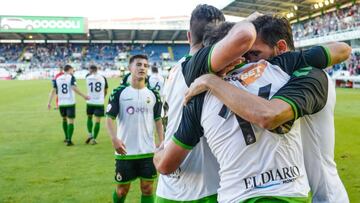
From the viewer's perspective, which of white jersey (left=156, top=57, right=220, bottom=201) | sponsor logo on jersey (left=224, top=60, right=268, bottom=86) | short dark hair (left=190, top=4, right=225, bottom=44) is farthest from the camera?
white jersey (left=156, top=57, right=220, bottom=201)

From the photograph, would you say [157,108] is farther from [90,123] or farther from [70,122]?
[90,123]

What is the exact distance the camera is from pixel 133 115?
20.4ft

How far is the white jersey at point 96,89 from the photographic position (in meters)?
13.6

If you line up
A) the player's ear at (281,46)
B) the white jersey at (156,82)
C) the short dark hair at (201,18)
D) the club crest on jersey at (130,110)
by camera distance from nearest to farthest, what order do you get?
the player's ear at (281,46), the short dark hair at (201,18), the club crest on jersey at (130,110), the white jersey at (156,82)

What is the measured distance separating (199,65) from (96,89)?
11.6 meters

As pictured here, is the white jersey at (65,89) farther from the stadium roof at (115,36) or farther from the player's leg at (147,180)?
the stadium roof at (115,36)

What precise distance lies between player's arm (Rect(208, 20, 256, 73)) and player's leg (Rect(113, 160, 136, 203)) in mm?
3893

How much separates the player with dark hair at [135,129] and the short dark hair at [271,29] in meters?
3.71

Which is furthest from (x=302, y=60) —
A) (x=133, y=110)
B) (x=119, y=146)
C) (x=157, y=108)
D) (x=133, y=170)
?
(x=157, y=108)

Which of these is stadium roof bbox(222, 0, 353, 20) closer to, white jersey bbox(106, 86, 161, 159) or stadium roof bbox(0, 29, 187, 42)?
stadium roof bbox(0, 29, 187, 42)

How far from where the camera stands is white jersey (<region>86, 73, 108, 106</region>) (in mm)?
13578

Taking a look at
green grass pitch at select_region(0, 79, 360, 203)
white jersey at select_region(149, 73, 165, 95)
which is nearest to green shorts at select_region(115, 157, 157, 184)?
green grass pitch at select_region(0, 79, 360, 203)

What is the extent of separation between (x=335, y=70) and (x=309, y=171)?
37878mm

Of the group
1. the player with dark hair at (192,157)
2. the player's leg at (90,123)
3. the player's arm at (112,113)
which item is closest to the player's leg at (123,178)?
the player's arm at (112,113)
